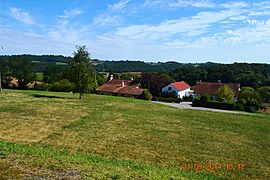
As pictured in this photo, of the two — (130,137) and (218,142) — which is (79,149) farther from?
(218,142)

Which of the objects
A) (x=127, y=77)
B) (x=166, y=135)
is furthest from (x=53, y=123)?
(x=127, y=77)

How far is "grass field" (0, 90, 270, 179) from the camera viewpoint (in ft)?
29.8

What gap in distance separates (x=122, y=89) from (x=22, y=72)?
86.6 feet

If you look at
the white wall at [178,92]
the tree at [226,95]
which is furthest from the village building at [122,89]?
the tree at [226,95]

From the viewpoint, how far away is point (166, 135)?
59.8ft

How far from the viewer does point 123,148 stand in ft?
46.9

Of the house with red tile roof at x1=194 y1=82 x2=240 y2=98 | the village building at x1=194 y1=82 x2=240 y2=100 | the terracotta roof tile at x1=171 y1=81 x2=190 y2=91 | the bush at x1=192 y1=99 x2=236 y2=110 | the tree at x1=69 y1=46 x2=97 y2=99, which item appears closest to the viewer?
the tree at x1=69 y1=46 x2=97 y2=99

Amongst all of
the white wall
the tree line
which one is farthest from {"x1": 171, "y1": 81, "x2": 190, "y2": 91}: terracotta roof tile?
the tree line

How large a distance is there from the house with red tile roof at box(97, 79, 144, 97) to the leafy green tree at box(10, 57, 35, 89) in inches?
746

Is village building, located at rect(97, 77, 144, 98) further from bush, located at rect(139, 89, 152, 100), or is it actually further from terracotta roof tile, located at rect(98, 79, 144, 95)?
bush, located at rect(139, 89, 152, 100)

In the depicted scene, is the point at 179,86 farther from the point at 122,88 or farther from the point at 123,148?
the point at 123,148

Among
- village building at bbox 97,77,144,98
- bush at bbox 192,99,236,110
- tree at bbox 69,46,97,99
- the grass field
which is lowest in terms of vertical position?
bush at bbox 192,99,236,110

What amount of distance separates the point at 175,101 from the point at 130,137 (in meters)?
45.9

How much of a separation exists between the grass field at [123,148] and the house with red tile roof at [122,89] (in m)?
38.2
